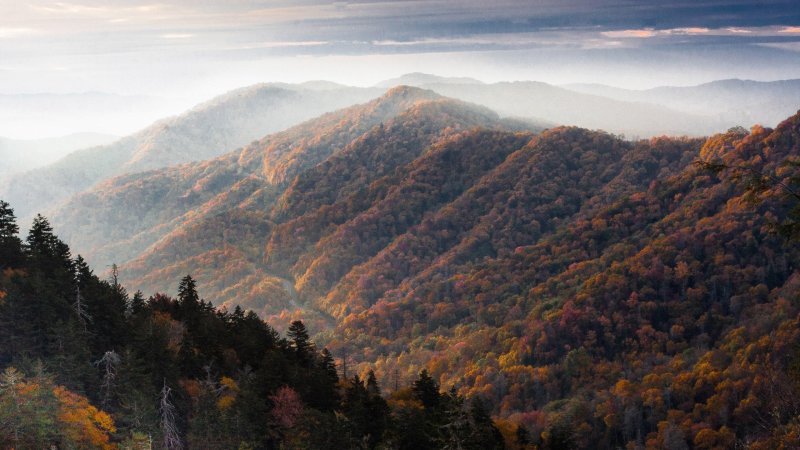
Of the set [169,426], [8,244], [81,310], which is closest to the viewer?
[169,426]

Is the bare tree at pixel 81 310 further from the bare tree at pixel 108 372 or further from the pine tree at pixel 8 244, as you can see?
the pine tree at pixel 8 244

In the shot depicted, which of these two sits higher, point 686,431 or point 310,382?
point 310,382

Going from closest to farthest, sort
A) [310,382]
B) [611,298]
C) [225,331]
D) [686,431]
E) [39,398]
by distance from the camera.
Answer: [39,398] < [310,382] < [225,331] < [686,431] < [611,298]

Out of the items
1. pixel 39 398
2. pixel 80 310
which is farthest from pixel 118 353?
pixel 39 398

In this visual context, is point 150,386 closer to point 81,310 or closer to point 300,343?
point 81,310

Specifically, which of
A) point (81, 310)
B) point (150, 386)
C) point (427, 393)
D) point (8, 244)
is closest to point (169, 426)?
point (150, 386)

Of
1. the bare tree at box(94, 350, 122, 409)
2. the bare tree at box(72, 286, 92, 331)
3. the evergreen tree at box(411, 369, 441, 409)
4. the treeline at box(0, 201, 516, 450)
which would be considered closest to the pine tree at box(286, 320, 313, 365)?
the treeline at box(0, 201, 516, 450)

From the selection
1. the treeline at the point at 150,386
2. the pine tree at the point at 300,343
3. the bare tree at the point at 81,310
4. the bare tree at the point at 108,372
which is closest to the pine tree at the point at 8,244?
the treeline at the point at 150,386

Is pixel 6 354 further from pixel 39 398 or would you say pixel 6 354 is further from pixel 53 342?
pixel 39 398
